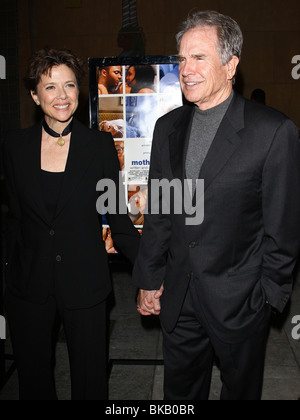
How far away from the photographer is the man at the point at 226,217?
1694mm

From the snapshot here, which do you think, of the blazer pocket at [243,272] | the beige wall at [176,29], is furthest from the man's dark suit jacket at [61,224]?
the beige wall at [176,29]

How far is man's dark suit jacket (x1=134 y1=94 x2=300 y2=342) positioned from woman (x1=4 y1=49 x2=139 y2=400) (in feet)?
1.28

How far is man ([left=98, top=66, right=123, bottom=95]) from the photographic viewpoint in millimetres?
3289

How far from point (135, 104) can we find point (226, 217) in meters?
1.90

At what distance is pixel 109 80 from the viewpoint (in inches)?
130

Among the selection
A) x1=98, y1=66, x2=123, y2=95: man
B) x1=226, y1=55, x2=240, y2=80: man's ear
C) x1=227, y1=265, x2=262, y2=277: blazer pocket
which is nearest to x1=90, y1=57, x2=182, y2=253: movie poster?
x1=98, y1=66, x2=123, y2=95: man

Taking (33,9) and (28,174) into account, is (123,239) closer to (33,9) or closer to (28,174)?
(28,174)

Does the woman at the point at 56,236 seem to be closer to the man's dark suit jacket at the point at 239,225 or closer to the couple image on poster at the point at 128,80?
the man's dark suit jacket at the point at 239,225

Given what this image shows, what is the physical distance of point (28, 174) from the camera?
201 cm

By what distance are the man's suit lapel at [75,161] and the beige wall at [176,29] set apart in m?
5.99

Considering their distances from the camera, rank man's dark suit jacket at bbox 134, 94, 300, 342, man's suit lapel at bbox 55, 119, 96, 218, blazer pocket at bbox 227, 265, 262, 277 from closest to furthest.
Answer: man's dark suit jacket at bbox 134, 94, 300, 342
blazer pocket at bbox 227, 265, 262, 277
man's suit lapel at bbox 55, 119, 96, 218

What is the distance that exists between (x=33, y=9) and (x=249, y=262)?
8334mm

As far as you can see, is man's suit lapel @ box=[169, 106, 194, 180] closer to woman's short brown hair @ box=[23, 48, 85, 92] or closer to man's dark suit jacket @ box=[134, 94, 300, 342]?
man's dark suit jacket @ box=[134, 94, 300, 342]

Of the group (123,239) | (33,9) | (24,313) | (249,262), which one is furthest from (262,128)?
(33,9)
